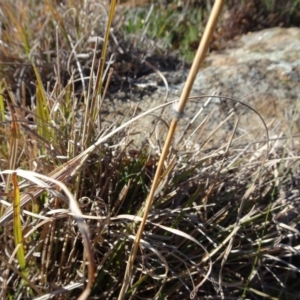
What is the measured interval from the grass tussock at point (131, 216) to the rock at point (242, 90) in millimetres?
420

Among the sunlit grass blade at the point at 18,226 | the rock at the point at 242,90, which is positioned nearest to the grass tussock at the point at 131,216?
the sunlit grass blade at the point at 18,226

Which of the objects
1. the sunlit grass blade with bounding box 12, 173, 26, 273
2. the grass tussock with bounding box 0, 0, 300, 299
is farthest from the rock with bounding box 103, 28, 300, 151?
the sunlit grass blade with bounding box 12, 173, 26, 273

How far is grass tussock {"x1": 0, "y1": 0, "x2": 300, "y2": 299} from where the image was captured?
1322 millimetres

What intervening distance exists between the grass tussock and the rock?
16.5 inches

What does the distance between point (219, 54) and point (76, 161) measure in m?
1.70

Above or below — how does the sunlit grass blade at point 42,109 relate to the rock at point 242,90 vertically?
above

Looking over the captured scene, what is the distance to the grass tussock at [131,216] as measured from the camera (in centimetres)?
132

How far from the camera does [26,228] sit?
1.33 meters

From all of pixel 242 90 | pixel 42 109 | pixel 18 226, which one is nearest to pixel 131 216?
pixel 18 226

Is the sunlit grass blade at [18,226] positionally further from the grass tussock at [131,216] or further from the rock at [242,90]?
the rock at [242,90]

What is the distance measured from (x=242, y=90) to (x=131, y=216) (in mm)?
1223

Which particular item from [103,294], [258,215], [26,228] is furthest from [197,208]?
[26,228]

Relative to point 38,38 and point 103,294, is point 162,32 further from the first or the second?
A: point 103,294

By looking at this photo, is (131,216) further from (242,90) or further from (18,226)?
(242,90)
